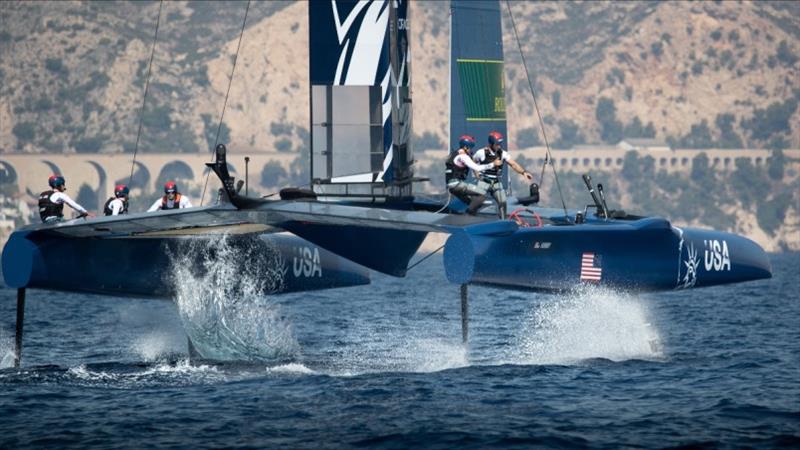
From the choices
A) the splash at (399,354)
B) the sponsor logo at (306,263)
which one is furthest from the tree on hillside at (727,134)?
the sponsor logo at (306,263)

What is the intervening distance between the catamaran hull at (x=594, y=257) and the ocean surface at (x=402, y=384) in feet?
1.38

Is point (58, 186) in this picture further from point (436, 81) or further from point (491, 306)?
point (436, 81)

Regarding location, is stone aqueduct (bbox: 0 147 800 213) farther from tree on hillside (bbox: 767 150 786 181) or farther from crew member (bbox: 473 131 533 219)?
crew member (bbox: 473 131 533 219)

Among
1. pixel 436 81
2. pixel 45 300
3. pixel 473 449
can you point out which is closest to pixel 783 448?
pixel 473 449

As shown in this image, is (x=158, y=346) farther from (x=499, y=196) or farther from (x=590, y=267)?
(x=590, y=267)

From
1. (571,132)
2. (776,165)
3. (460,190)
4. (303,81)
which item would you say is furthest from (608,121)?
(460,190)

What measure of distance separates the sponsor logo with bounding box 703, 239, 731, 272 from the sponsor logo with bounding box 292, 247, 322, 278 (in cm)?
492

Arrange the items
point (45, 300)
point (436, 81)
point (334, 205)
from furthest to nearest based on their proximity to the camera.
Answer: point (436, 81), point (45, 300), point (334, 205)

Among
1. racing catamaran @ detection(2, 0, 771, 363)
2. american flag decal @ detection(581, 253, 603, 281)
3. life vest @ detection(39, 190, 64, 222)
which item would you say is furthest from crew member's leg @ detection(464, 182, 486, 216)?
life vest @ detection(39, 190, 64, 222)

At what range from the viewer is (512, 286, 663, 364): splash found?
1594cm

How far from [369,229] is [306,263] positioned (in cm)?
287

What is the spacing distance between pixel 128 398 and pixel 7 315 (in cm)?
1383

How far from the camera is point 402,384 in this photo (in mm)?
13500

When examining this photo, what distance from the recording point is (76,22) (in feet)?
436
